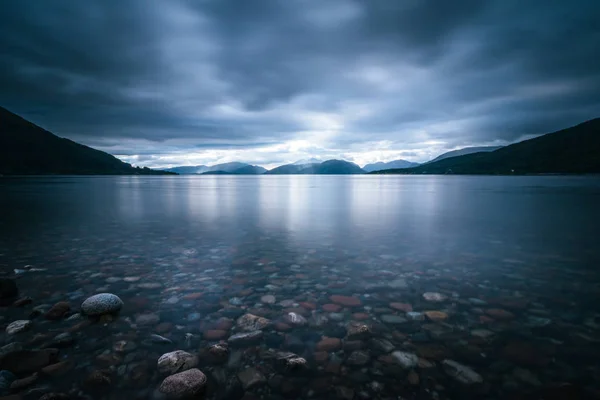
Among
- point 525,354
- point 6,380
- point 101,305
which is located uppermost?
point 101,305

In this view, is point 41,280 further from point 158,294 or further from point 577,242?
point 577,242

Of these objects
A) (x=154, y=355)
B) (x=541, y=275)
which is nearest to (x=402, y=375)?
(x=154, y=355)

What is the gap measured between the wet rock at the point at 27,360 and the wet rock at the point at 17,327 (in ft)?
3.51

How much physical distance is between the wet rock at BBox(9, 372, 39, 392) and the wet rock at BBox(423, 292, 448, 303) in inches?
343

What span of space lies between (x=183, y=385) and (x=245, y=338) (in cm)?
169

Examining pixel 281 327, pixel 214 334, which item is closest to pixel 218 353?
pixel 214 334

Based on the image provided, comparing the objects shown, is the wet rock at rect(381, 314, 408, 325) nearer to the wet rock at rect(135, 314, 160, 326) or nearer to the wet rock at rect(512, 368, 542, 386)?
the wet rock at rect(512, 368, 542, 386)

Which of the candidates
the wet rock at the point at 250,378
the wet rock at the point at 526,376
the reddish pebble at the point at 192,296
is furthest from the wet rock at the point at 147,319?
the wet rock at the point at 526,376

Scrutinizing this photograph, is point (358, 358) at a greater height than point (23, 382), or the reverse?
point (23, 382)

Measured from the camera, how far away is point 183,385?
463 centimetres

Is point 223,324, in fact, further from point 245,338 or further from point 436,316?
point 436,316

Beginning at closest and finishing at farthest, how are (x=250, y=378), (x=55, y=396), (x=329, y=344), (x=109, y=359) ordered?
(x=55, y=396) → (x=250, y=378) → (x=109, y=359) → (x=329, y=344)

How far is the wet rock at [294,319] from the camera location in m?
6.86

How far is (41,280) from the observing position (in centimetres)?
941
